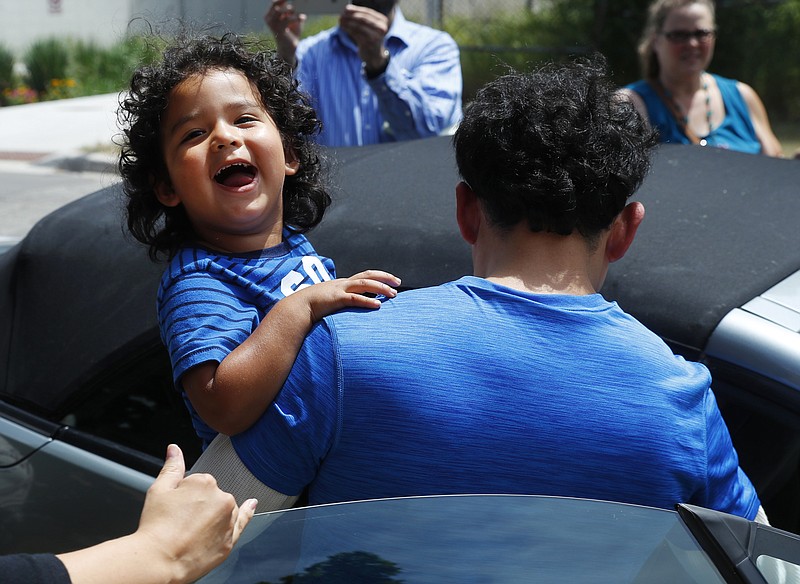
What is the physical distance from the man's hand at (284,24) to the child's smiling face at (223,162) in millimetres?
2056

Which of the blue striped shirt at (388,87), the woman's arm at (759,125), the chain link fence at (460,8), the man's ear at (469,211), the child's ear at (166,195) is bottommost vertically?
the chain link fence at (460,8)

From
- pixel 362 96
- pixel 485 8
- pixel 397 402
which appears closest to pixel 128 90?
pixel 397 402

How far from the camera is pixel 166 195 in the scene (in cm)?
201

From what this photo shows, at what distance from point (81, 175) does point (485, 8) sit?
7.03 metres

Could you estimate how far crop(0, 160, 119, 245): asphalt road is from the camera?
877 cm

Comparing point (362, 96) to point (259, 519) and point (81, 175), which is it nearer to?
point (259, 519)

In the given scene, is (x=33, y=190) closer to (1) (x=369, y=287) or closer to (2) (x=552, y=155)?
(1) (x=369, y=287)

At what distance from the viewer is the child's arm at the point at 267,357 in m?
1.49

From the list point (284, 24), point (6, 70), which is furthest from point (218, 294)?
point (6, 70)

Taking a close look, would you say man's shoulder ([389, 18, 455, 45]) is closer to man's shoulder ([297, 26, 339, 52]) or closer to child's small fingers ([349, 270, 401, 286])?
man's shoulder ([297, 26, 339, 52])

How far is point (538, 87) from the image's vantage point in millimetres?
1585

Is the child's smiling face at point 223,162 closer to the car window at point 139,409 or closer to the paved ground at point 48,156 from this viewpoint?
the car window at point 139,409

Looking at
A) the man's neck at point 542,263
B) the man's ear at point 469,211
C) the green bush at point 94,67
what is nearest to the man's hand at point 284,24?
the man's ear at point 469,211

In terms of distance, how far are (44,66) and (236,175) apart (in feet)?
54.1
